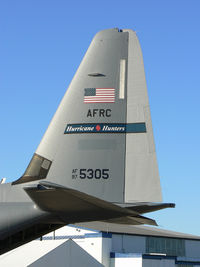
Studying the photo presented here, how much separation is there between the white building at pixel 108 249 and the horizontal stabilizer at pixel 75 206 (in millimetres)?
19826

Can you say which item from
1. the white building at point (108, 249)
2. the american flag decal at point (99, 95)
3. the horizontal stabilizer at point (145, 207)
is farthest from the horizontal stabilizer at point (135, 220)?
the white building at point (108, 249)

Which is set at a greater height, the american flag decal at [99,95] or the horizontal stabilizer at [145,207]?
the american flag decal at [99,95]

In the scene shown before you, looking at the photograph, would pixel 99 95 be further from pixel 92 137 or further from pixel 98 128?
pixel 92 137

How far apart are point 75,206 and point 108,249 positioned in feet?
114

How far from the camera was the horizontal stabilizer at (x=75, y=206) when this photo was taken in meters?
11.0

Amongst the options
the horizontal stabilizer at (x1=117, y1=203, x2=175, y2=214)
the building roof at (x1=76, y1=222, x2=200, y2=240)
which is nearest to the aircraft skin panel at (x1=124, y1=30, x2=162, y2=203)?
the horizontal stabilizer at (x1=117, y1=203, x2=175, y2=214)

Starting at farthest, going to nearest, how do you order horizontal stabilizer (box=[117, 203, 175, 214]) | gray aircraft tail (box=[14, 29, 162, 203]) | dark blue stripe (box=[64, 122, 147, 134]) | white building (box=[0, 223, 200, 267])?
white building (box=[0, 223, 200, 267]) < dark blue stripe (box=[64, 122, 147, 134]) < gray aircraft tail (box=[14, 29, 162, 203]) < horizontal stabilizer (box=[117, 203, 175, 214])

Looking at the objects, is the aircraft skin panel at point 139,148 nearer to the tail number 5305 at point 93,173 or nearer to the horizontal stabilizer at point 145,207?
the horizontal stabilizer at point 145,207

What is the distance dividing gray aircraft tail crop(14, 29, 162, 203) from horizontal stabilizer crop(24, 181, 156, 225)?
1.95ft

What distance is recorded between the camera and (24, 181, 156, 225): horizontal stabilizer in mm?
11008

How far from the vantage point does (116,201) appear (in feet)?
44.2

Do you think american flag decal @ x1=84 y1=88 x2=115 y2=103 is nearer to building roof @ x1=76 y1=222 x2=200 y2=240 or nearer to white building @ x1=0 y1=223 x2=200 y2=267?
white building @ x1=0 y1=223 x2=200 y2=267

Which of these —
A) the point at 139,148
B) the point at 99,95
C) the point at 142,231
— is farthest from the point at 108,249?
the point at 139,148

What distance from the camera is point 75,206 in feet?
40.9
